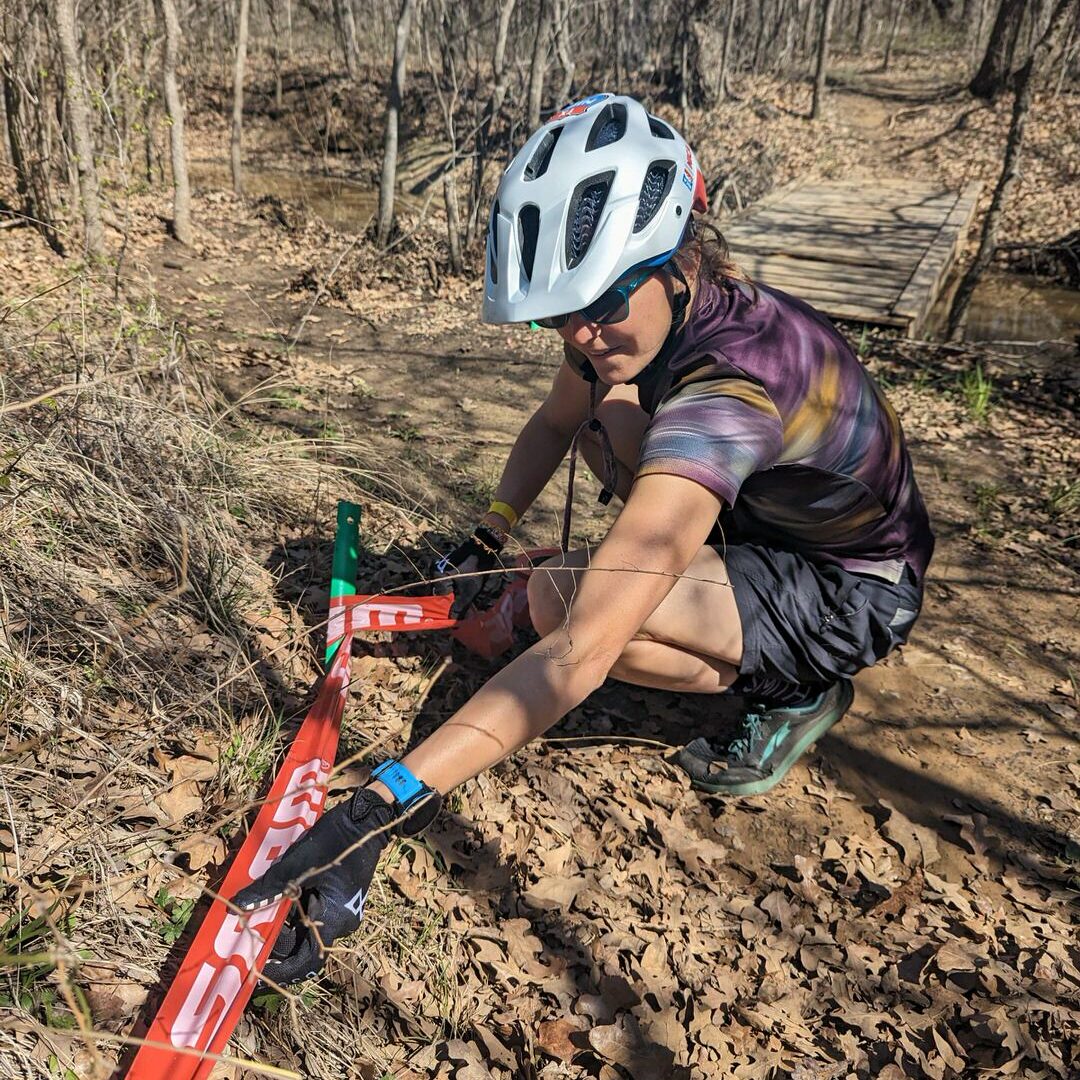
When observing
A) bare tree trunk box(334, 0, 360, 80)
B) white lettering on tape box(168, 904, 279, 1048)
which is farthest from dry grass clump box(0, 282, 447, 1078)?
bare tree trunk box(334, 0, 360, 80)

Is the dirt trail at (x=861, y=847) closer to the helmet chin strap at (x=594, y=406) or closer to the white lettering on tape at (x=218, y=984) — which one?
the white lettering on tape at (x=218, y=984)

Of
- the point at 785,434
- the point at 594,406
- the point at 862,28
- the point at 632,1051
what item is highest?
the point at 862,28

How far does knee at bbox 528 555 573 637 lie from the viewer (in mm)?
2418

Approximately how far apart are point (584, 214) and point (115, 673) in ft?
5.49

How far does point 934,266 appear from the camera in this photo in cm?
854

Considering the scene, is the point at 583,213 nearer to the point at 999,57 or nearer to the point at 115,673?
the point at 115,673

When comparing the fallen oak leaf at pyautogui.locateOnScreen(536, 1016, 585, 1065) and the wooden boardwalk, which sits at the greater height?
the wooden boardwalk

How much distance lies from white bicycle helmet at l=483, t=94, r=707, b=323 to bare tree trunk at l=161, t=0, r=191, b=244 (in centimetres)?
628

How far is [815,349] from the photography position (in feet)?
7.39

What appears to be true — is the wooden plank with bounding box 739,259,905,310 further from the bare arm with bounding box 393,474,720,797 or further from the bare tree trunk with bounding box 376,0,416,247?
the bare arm with bounding box 393,474,720,797

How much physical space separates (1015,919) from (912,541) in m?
1.08

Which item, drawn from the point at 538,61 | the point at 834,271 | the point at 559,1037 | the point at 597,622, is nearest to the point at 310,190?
the point at 538,61

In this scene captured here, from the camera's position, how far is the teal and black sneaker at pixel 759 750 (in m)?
2.72

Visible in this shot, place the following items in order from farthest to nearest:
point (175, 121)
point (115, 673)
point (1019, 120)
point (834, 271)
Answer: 1. point (834, 271)
2. point (175, 121)
3. point (1019, 120)
4. point (115, 673)
